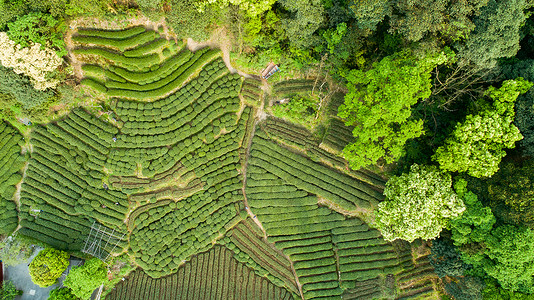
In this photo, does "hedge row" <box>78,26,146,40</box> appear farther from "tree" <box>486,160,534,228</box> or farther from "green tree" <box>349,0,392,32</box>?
"tree" <box>486,160,534,228</box>

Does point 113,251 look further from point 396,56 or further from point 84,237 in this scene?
point 396,56

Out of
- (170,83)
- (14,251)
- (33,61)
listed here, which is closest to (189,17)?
(170,83)

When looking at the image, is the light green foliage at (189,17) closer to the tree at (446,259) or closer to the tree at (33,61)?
the tree at (33,61)

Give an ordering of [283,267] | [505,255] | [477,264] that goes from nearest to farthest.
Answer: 1. [505,255]
2. [477,264]
3. [283,267]

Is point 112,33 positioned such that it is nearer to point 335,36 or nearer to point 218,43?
point 218,43

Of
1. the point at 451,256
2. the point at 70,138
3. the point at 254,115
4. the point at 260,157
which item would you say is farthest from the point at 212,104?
the point at 451,256

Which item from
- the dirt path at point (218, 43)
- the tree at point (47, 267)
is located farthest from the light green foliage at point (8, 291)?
the dirt path at point (218, 43)

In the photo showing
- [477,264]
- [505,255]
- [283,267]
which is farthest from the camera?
[283,267]
